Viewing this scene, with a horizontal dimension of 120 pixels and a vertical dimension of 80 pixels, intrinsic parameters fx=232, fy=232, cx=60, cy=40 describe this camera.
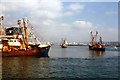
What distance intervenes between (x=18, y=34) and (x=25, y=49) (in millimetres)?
→ 7279

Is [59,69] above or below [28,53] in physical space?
below

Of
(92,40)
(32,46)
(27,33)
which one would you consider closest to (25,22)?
(27,33)

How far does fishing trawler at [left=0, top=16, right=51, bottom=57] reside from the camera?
2808 inches

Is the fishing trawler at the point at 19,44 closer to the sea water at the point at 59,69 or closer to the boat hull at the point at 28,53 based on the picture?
the boat hull at the point at 28,53

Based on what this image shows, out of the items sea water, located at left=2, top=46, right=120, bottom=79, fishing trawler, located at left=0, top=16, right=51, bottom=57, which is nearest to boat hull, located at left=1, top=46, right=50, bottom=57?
fishing trawler, located at left=0, top=16, right=51, bottom=57

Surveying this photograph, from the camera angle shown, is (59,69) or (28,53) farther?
(28,53)

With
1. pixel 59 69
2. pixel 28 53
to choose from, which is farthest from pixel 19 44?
pixel 59 69

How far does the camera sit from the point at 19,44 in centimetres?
7281

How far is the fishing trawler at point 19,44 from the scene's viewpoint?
71.3m

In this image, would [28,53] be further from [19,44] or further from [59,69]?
[59,69]

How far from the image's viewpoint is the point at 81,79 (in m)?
29.7

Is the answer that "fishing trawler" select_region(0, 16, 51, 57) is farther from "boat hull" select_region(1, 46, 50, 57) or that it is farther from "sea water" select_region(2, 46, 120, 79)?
"sea water" select_region(2, 46, 120, 79)

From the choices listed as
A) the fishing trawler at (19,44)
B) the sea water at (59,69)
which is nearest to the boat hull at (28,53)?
the fishing trawler at (19,44)

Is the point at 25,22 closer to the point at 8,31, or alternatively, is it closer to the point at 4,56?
the point at 8,31
